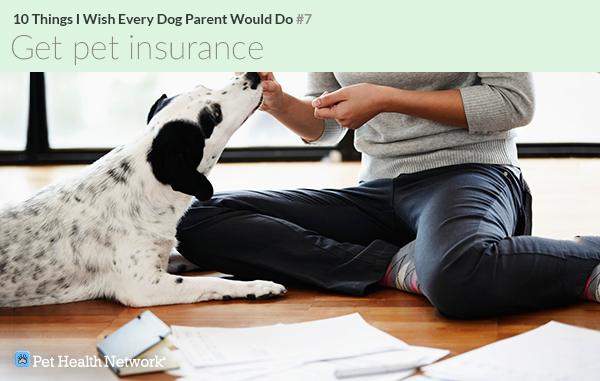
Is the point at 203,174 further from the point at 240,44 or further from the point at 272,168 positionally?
the point at 272,168

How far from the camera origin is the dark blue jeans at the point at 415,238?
126 cm

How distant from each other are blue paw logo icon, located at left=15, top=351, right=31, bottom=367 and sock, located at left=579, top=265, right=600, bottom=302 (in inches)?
52.6

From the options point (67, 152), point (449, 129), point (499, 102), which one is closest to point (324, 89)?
point (449, 129)

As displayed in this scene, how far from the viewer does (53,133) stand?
5.01 meters

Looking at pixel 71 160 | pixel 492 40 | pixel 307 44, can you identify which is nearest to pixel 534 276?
pixel 492 40

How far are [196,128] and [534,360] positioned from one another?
1041mm

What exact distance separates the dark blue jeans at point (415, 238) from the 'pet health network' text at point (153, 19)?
0.56 metres

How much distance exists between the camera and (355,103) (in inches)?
60.5

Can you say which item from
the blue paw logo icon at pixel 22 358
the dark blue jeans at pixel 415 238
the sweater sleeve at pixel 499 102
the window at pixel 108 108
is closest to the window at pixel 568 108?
the window at pixel 108 108

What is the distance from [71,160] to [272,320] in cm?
416

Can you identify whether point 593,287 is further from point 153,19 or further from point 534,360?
point 153,19

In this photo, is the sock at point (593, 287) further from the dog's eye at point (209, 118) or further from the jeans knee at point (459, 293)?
the dog's eye at point (209, 118)

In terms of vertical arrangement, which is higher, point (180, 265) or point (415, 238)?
point (415, 238)

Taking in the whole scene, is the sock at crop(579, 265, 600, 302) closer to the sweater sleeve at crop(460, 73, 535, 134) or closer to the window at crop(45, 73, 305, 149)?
the sweater sleeve at crop(460, 73, 535, 134)
